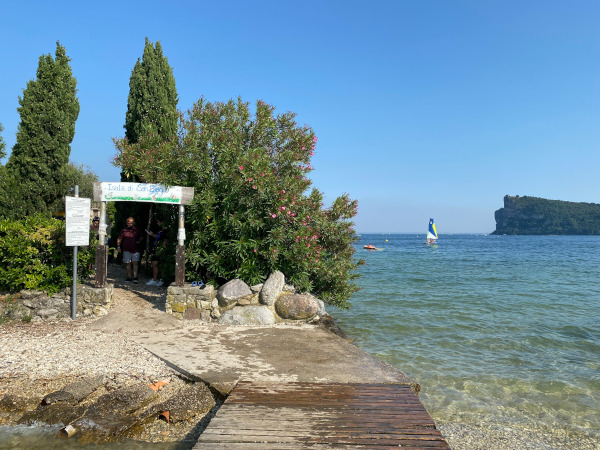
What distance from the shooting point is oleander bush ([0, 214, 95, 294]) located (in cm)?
935

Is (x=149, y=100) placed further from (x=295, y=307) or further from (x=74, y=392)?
(x=74, y=392)

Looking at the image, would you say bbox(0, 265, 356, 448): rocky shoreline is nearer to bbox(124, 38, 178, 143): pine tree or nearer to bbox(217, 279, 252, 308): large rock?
bbox(217, 279, 252, 308): large rock

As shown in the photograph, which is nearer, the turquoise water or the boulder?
the boulder

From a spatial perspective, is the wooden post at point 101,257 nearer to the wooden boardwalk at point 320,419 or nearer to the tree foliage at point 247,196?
the tree foliage at point 247,196

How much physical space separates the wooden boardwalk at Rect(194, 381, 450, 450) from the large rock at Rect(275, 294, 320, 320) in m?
4.08

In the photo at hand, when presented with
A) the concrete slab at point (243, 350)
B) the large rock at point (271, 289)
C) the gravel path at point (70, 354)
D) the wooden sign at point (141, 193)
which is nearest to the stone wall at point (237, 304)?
the large rock at point (271, 289)

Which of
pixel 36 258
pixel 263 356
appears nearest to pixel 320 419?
pixel 263 356

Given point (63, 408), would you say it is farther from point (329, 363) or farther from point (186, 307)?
point (186, 307)

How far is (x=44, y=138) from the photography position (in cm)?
1223

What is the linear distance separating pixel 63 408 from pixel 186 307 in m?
4.39

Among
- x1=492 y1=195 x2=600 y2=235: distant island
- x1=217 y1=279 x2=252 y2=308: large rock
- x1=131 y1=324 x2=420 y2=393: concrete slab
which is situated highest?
x1=492 y1=195 x2=600 y2=235: distant island

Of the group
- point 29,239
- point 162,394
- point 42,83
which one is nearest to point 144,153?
point 29,239

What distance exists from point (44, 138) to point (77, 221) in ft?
15.6

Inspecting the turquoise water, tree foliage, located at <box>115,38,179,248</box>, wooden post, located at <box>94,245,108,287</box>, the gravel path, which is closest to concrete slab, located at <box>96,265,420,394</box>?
the gravel path
